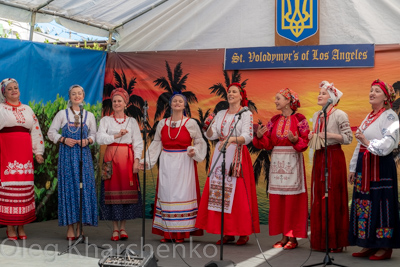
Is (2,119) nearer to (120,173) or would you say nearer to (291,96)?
(120,173)

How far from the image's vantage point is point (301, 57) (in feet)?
25.4

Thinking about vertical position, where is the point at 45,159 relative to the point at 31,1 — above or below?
below

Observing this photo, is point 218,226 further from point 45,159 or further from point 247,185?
point 45,159

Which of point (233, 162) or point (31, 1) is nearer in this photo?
point (233, 162)

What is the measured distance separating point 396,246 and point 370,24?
311 cm

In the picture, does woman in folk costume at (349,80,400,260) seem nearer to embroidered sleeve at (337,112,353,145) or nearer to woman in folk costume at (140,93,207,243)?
embroidered sleeve at (337,112,353,145)

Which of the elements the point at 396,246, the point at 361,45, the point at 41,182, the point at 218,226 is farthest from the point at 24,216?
the point at 361,45

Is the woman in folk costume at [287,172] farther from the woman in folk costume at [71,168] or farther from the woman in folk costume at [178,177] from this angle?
the woman in folk costume at [71,168]

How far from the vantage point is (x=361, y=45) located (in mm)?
7418

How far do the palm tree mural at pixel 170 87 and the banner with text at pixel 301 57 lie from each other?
0.70 meters

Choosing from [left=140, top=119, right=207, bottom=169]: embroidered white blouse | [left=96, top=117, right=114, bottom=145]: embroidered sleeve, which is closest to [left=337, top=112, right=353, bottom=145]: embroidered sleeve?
[left=140, top=119, right=207, bottom=169]: embroidered white blouse

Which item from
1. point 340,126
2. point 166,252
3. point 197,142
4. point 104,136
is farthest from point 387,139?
point 104,136

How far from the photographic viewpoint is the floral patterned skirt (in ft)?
18.2

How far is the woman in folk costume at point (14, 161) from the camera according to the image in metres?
6.63
